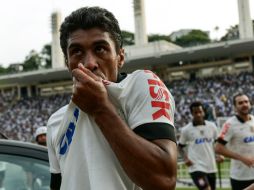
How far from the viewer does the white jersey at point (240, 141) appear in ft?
22.2

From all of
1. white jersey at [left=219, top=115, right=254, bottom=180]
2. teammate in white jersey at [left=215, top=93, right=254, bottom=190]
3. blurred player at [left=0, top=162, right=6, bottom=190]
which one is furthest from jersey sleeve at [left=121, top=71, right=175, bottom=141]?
white jersey at [left=219, top=115, right=254, bottom=180]

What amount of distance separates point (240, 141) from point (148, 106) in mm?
5664

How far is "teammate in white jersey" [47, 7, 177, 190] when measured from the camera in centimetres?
132

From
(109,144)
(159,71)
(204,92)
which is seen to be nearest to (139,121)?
(109,144)

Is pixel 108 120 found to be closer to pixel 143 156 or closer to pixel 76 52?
pixel 143 156

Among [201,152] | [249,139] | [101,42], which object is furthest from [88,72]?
[201,152]

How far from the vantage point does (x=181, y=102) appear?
39125 mm

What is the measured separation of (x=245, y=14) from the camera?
4509cm

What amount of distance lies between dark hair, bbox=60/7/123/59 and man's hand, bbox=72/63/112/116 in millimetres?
209

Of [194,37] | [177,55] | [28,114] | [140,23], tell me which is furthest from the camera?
[194,37]

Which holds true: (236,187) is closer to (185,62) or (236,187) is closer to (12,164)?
(12,164)

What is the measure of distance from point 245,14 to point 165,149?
4557cm

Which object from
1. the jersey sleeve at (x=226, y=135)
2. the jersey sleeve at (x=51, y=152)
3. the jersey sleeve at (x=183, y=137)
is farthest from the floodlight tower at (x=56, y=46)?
the jersey sleeve at (x=51, y=152)

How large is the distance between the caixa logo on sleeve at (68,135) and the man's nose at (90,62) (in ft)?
0.45
